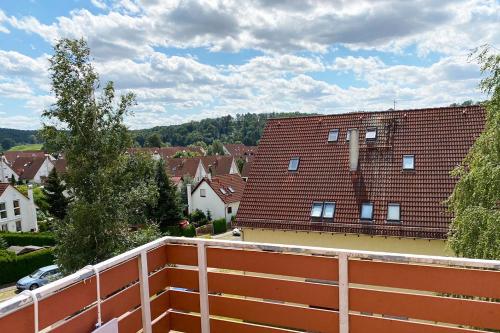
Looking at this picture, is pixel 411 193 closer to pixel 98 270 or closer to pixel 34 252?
pixel 98 270

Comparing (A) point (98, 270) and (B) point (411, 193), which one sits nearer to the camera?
(A) point (98, 270)

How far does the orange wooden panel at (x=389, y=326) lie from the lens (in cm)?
275

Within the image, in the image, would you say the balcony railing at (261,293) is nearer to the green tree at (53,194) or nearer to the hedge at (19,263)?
the hedge at (19,263)

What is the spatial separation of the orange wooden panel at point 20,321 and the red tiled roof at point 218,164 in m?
55.1

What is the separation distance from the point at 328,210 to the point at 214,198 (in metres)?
23.4

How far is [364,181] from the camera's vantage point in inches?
561

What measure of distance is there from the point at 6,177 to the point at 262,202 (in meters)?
57.0

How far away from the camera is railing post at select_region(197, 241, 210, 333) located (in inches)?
136

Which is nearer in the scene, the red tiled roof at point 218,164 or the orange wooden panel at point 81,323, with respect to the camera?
the orange wooden panel at point 81,323

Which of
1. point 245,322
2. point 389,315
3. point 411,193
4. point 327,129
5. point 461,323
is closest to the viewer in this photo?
point 461,323

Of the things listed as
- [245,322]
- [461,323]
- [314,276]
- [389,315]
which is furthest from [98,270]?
[461,323]

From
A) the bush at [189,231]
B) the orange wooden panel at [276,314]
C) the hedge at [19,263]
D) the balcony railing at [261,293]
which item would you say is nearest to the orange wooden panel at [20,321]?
the balcony railing at [261,293]

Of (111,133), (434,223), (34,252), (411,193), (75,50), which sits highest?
(75,50)

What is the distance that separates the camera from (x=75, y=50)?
9398mm
